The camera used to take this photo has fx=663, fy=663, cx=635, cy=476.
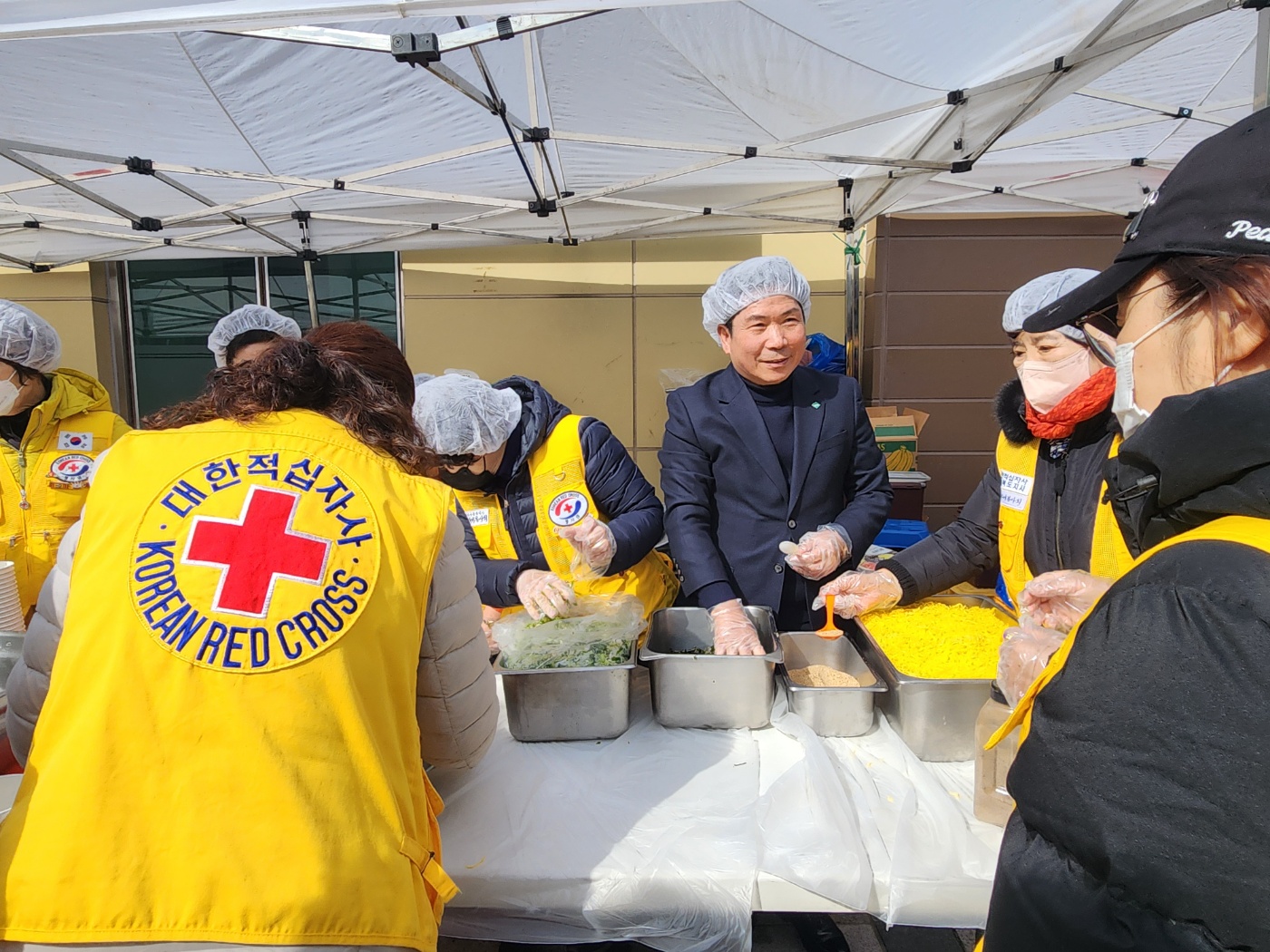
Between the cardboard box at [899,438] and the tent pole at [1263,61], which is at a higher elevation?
the tent pole at [1263,61]

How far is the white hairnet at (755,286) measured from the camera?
2.23 meters

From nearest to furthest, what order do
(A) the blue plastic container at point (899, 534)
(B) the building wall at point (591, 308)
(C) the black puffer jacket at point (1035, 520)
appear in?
(C) the black puffer jacket at point (1035, 520), (A) the blue plastic container at point (899, 534), (B) the building wall at point (591, 308)

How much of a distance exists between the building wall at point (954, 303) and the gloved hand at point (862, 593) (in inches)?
154

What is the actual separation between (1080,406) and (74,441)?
3.68m

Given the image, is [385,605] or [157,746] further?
[385,605]

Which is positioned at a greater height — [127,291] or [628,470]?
[127,291]

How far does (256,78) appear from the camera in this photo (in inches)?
113

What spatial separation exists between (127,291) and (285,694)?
687 centimetres

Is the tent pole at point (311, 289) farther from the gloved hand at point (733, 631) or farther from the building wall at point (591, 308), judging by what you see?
the gloved hand at point (733, 631)

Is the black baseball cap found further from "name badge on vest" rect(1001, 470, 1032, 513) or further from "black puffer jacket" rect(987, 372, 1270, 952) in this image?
"name badge on vest" rect(1001, 470, 1032, 513)

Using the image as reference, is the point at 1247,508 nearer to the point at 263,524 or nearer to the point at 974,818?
the point at 974,818

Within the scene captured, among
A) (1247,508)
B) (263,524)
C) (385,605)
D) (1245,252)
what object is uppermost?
(1245,252)

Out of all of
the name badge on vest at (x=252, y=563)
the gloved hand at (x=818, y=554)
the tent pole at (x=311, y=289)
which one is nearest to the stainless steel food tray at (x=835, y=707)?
the gloved hand at (x=818, y=554)

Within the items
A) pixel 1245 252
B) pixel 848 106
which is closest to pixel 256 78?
pixel 848 106
